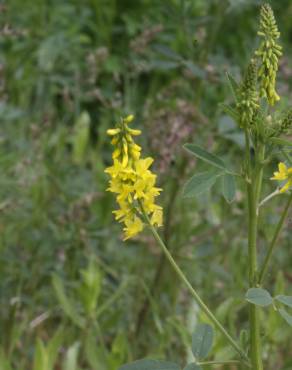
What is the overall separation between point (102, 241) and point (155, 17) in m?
1.82

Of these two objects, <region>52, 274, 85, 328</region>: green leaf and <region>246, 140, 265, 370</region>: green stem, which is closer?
<region>246, 140, 265, 370</region>: green stem

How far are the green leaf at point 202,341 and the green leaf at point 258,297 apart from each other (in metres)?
0.18

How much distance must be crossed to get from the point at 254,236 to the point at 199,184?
0.11m

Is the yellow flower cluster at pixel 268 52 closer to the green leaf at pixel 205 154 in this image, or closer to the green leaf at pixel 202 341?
the green leaf at pixel 205 154

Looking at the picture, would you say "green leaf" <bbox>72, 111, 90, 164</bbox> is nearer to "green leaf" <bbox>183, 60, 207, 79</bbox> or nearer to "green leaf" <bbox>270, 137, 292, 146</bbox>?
"green leaf" <bbox>183, 60, 207, 79</bbox>

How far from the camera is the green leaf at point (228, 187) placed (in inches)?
45.7

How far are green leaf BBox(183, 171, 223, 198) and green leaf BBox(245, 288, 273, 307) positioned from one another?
156 mm

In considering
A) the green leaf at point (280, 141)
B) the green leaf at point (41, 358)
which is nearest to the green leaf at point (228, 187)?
the green leaf at point (280, 141)

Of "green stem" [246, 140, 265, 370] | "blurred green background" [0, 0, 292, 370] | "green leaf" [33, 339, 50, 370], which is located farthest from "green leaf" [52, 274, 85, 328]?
"green stem" [246, 140, 265, 370]

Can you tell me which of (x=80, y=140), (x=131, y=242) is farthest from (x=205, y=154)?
(x=131, y=242)

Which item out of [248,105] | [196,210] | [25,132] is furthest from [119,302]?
[248,105]

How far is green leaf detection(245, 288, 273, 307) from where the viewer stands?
1062 mm

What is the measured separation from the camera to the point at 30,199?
2.31 meters

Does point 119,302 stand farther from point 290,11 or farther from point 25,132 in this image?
point 290,11
